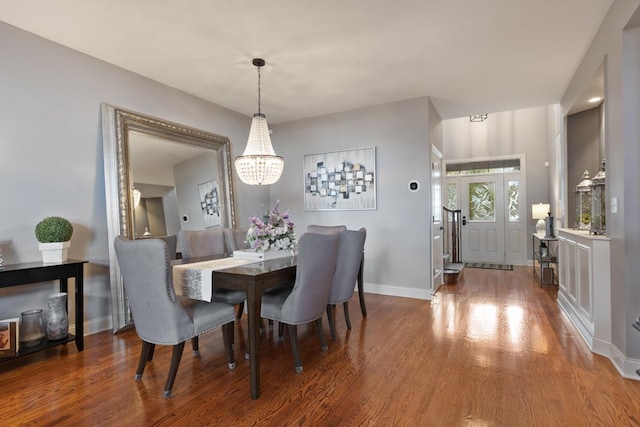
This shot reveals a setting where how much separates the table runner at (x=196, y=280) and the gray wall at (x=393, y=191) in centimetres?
267

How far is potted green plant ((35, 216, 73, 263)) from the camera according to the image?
8.58 ft

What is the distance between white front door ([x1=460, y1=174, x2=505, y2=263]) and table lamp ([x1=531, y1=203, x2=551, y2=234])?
80 centimetres

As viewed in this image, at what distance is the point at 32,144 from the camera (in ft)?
9.13

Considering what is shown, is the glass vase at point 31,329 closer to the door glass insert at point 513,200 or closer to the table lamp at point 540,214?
the table lamp at point 540,214

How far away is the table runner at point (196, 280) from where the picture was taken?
88.0 inches

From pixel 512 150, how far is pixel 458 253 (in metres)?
2.57

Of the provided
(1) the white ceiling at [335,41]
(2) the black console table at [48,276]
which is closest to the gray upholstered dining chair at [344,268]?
(1) the white ceiling at [335,41]

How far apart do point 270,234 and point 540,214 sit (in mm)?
5537

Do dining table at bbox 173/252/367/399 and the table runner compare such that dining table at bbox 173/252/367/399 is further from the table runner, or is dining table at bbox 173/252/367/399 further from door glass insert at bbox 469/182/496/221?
door glass insert at bbox 469/182/496/221

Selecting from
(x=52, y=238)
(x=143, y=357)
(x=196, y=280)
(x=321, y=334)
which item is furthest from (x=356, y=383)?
(x=52, y=238)

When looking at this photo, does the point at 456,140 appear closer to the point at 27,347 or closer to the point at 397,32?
the point at 397,32

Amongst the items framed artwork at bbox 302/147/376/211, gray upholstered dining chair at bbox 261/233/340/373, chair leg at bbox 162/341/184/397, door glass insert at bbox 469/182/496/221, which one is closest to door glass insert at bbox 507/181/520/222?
door glass insert at bbox 469/182/496/221

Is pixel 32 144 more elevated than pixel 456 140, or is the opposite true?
pixel 456 140

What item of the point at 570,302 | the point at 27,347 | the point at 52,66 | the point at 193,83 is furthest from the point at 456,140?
the point at 27,347
